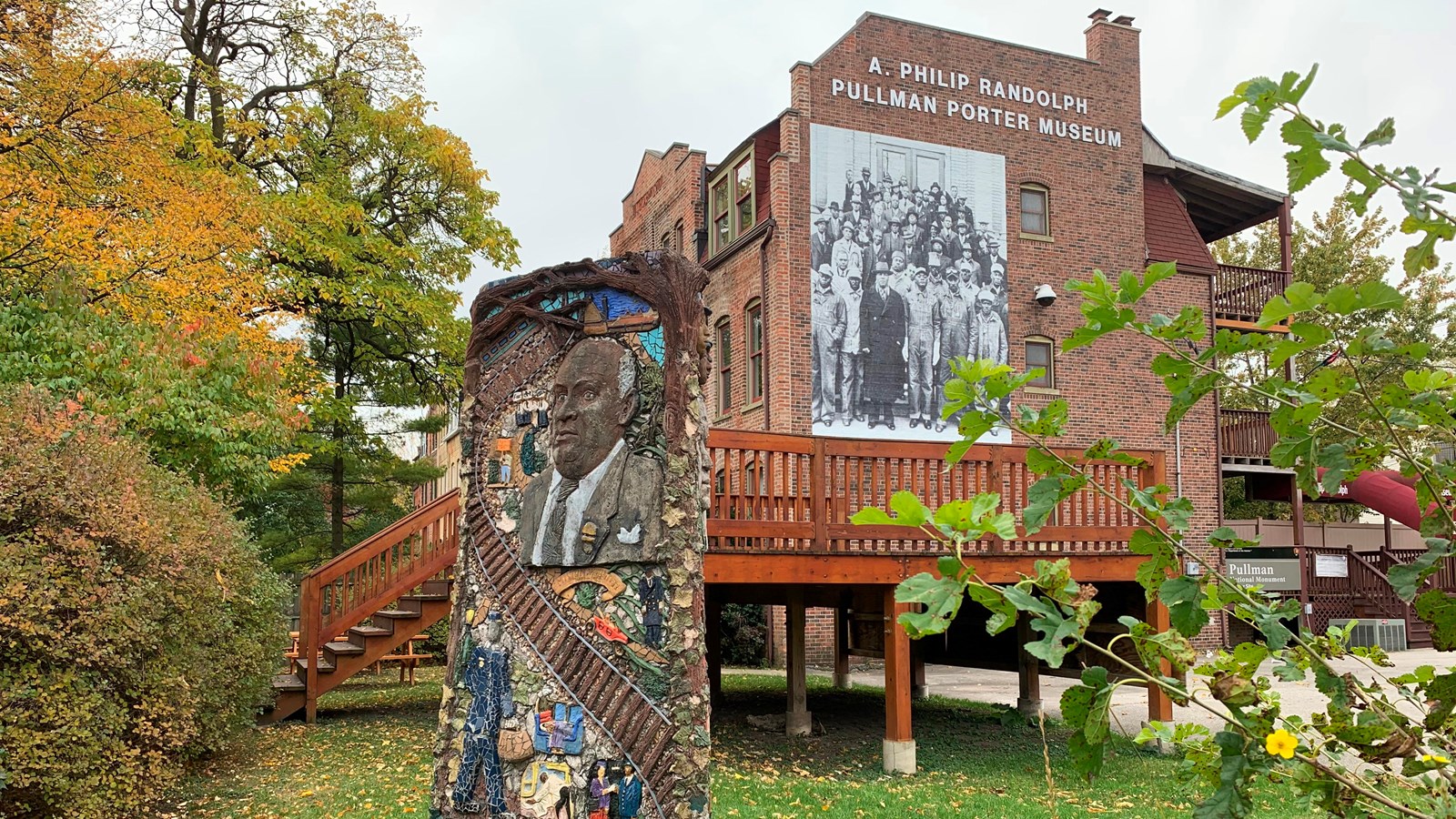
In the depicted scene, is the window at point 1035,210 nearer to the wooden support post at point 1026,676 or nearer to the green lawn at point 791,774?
the wooden support post at point 1026,676

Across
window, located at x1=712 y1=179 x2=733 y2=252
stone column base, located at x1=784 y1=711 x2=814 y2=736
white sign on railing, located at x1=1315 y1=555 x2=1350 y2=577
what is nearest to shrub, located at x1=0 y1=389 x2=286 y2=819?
stone column base, located at x1=784 y1=711 x2=814 y2=736

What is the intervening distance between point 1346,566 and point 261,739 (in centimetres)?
2200

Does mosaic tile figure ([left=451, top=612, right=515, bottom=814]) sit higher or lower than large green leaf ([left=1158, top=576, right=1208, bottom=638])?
lower

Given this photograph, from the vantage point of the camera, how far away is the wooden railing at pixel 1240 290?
2327 centimetres

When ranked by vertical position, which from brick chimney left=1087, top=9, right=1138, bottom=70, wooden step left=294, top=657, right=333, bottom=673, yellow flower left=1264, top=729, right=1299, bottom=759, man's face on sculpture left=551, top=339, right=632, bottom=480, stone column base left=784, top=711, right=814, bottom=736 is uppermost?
brick chimney left=1087, top=9, right=1138, bottom=70

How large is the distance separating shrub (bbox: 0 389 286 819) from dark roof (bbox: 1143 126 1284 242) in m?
20.4

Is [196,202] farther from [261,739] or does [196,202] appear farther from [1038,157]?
[1038,157]

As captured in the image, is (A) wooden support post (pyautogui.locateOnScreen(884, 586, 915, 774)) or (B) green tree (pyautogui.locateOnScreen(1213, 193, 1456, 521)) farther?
(B) green tree (pyautogui.locateOnScreen(1213, 193, 1456, 521))

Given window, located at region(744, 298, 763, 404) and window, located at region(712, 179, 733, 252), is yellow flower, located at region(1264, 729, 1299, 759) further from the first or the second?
window, located at region(712, 179, 733, 252)

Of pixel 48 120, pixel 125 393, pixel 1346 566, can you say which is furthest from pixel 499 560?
pixel 1346 566

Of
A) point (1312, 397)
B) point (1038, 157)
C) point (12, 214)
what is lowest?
point (1312, 397)

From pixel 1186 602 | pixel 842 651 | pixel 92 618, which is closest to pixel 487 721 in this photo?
pixel 92 618

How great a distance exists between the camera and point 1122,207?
22.2 m

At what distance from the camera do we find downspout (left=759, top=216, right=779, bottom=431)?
20031 mm
